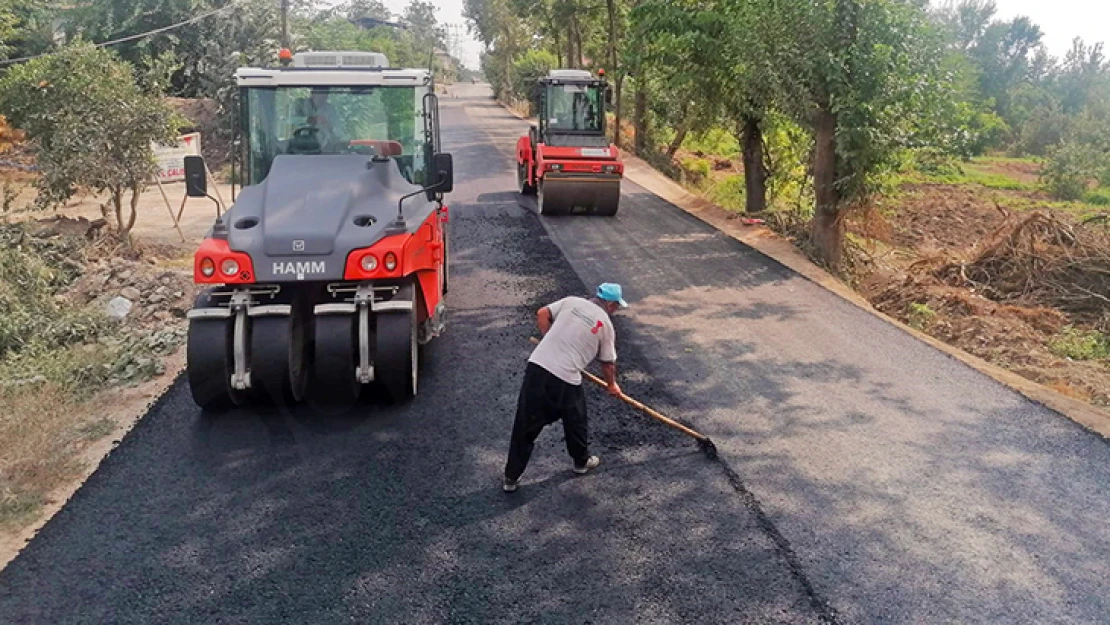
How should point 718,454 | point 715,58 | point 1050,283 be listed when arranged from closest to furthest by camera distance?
point 718,454
point 1050,283
point 715,58

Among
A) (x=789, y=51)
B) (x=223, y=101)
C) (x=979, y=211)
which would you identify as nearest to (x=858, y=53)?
(x=789, y=51)

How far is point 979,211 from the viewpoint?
2598 centimetres

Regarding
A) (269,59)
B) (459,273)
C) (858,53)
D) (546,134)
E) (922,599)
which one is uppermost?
(269,59)

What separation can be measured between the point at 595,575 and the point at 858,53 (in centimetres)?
1058

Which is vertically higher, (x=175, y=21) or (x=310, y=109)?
(x=175, y=21)

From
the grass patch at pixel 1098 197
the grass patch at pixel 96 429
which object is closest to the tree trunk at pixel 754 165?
the grass patch at pixel 96 429

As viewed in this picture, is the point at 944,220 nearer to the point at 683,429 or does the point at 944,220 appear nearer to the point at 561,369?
the point at 683,429

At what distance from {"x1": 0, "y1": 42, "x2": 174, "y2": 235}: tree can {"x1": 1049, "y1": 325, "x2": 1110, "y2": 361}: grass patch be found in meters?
13.5

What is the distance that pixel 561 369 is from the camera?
19.4ft

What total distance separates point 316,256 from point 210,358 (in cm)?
117

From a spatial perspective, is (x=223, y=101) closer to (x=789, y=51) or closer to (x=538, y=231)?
(x=538, y=231)

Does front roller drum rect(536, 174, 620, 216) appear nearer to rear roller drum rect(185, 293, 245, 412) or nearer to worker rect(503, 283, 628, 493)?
rear roller drum rect(185, 293, 245, 412)

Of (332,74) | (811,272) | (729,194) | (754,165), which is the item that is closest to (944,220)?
(729,194)

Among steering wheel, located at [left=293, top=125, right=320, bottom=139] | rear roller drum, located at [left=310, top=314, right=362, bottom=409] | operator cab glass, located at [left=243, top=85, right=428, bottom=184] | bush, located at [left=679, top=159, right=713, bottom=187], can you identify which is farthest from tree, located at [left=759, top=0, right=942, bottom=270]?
bush, located at [left=679, top=159, right=713, bottom=187]
